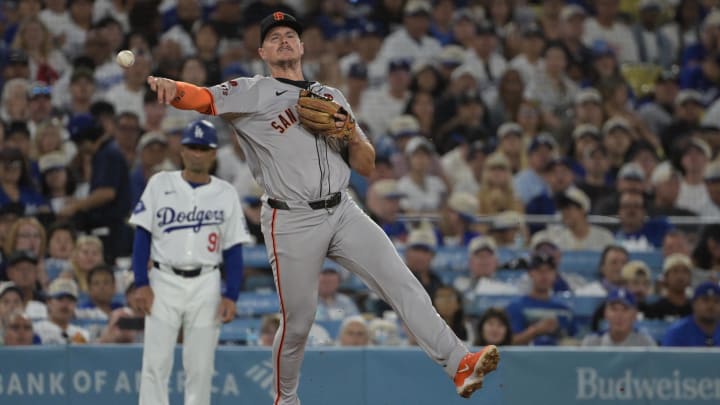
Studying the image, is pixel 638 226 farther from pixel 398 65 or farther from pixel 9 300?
pixel 9 300

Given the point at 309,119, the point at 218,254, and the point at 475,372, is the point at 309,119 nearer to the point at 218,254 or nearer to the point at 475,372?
the point at 475,372

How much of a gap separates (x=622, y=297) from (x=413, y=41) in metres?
4.44

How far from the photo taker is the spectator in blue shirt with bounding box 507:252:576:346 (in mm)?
8188

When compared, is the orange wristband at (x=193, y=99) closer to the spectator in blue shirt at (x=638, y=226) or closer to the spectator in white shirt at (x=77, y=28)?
the spectator in blue shirt at (x=638, y=226)

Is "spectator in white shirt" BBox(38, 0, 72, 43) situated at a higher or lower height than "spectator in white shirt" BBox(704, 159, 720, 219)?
higher

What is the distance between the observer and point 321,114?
4.98 meters

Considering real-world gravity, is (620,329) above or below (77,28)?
below

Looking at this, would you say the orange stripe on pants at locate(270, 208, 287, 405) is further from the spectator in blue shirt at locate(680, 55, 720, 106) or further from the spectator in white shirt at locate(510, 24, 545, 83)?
the spectator in blue shirt at locate(680, 55, 720, 106)

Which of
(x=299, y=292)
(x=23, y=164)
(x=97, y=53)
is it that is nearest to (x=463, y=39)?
(x=97, y=53)

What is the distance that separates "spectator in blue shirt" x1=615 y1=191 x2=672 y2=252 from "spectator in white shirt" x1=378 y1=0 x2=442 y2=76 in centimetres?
273

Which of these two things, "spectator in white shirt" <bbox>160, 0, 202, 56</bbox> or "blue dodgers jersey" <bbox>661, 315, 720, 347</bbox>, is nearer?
"blue dodgers jersey" <bbox>661, 315, 720, 347</bbox>

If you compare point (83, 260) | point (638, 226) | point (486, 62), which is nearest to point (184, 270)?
point (83, 260)

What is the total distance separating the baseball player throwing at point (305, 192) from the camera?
5.05 metres

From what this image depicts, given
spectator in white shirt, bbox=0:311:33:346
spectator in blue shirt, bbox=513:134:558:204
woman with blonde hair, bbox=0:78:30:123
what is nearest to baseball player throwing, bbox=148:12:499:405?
spectator in white shirt, bbox=0:311:33:346
